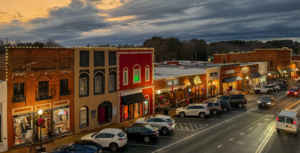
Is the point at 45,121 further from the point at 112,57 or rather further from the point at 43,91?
the point at 112,57

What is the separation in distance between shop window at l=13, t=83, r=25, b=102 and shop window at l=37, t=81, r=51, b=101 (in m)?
1.47

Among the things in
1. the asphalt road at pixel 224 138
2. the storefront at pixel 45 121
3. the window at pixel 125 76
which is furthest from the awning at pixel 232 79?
the storefront at pixel 45 121

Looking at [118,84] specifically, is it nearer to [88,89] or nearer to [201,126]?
[88,89]

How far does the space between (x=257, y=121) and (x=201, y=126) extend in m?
7.17

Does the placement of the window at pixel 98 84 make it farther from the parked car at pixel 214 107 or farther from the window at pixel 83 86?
the parked car at pixel 214 107

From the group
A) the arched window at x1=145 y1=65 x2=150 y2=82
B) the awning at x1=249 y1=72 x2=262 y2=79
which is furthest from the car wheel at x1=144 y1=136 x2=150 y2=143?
the awning at x1=249 y1=72 x2=262 y2=79

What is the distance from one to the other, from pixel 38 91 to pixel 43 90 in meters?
0.53

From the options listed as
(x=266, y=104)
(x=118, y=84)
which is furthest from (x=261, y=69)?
(x=118, y=84)

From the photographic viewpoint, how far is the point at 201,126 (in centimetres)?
2553

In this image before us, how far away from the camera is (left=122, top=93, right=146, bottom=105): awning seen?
2760 cm

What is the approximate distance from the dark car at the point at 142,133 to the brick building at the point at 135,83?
21.9ft

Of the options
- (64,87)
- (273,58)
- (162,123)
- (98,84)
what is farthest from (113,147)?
(273,58)

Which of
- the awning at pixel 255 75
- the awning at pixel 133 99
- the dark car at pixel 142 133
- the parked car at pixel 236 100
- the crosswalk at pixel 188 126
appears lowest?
the crosswalk at pixel 188 126

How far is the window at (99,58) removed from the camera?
83.1 feet
